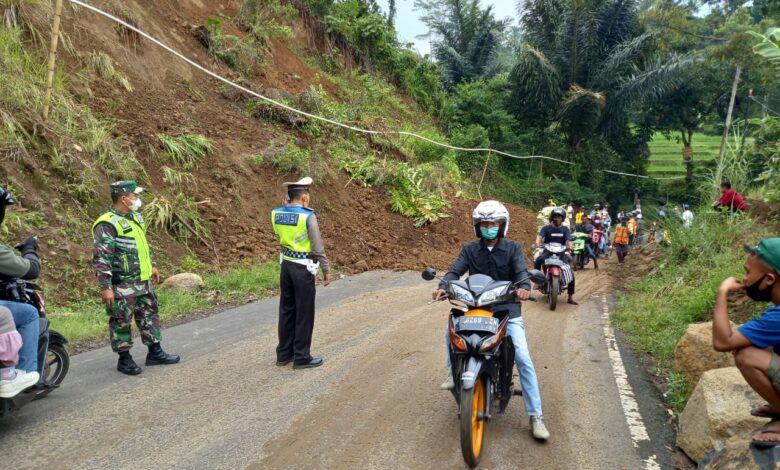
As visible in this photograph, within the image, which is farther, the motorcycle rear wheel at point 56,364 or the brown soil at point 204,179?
the brown soil at point 204,179

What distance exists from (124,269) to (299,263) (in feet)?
5.80

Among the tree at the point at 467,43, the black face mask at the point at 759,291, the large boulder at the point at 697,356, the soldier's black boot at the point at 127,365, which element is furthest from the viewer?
the tree at the point at 467,43

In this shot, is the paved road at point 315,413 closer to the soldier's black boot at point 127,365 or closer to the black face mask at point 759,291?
the soldier's black boot at point 127,365

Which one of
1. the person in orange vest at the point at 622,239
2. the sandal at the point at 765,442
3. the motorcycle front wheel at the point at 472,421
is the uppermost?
the sandal at the point at 765,442

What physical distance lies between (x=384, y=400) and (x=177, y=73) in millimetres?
12850

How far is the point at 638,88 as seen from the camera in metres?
29.8

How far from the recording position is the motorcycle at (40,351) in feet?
15.0

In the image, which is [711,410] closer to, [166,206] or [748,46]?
[166,206]

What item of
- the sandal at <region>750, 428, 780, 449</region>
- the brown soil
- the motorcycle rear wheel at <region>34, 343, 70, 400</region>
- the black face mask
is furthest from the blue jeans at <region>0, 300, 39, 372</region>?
the black face mask

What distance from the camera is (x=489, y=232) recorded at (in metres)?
5.03

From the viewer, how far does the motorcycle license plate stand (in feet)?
14.1

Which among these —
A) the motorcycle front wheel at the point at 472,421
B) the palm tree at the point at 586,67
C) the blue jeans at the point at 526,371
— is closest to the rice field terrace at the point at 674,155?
the palm tree at the point at 586,67

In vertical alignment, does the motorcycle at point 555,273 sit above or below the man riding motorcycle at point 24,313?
below

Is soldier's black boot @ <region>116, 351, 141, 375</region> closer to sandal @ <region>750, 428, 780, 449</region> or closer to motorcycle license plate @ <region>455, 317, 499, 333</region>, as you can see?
motorcycle license plate @ <region>455, 317, 499, 333</region>
